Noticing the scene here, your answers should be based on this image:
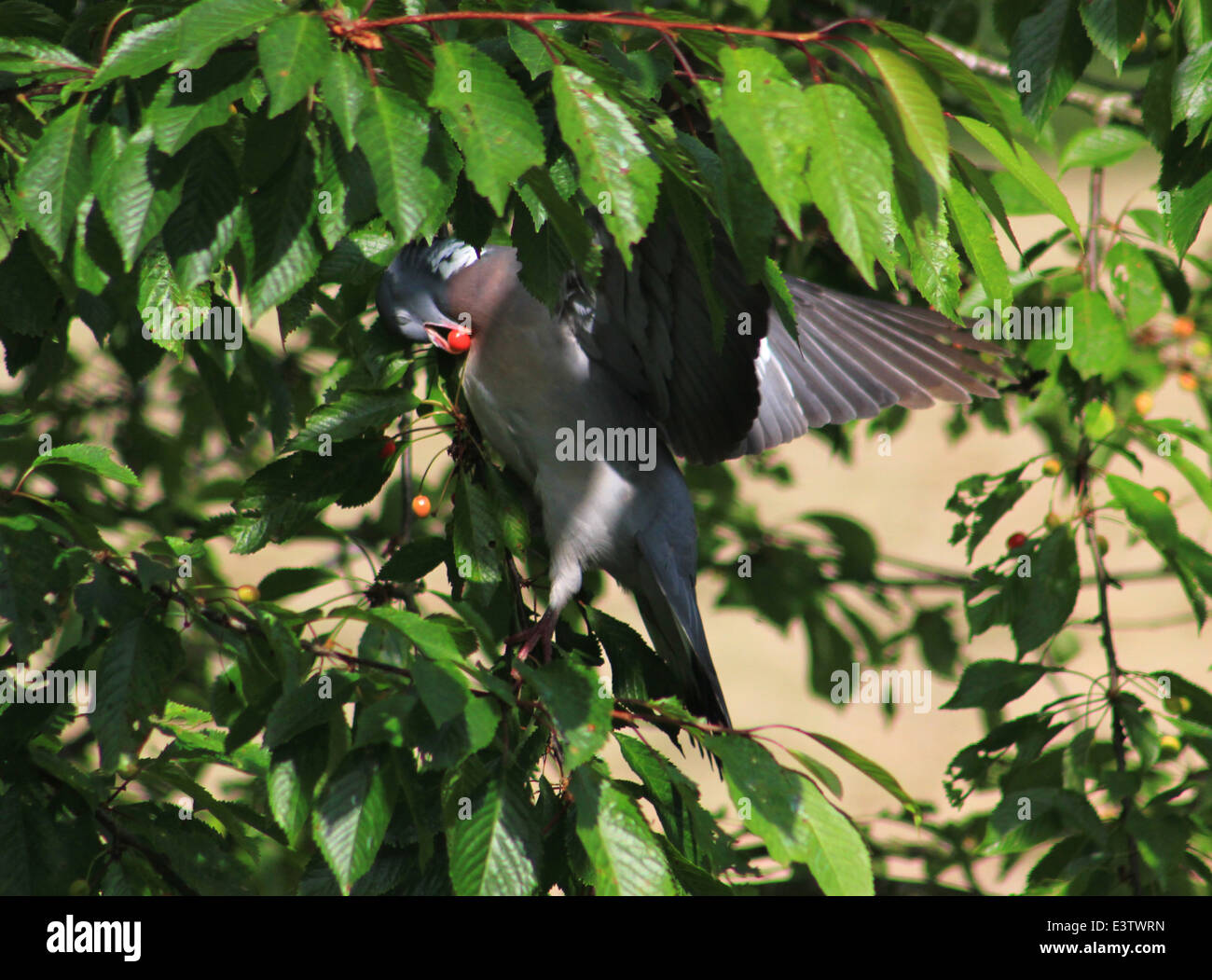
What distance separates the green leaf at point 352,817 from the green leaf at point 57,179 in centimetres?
77

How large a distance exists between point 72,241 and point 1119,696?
2378 mm

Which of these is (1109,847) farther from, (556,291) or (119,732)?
(119,732)

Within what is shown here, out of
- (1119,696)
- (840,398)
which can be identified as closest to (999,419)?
(840,398)

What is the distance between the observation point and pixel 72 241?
5.69ft

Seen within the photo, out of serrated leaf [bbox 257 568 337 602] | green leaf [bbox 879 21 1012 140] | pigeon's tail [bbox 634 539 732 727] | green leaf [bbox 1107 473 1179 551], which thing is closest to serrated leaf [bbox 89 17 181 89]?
green leaf [bbox 879 21 1012 140]

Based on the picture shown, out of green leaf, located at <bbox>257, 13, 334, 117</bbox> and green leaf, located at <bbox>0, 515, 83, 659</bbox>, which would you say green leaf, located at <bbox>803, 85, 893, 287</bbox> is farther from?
green leaf, located at <bbox>0, 515, 83, 659</bbox>

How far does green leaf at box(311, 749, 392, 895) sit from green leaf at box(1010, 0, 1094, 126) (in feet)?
5.26

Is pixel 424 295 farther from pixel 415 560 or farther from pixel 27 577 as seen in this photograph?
pixel 27 577

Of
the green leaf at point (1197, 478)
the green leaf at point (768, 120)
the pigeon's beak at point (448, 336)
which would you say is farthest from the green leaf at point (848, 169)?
the green leaf at point (1197, 478)

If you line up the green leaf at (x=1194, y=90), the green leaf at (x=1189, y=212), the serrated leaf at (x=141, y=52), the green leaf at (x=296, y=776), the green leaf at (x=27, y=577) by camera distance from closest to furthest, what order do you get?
the serrated leaf at (x=141, y=52), the green leaf at (x=296, y=776), the green leaf at (x=27, y=577), the green leaf at (x=1194, y=90), the green leaf at (x=1189, y=212)

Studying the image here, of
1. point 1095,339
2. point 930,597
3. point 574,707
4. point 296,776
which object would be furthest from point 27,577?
point 930,597

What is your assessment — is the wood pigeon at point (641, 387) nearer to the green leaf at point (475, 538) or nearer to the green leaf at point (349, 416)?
→ the green leaf at point (475, 538)

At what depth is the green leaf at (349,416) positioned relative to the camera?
2076 millimetres

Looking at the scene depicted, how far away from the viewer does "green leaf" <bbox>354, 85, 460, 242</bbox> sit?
53.1 inches
